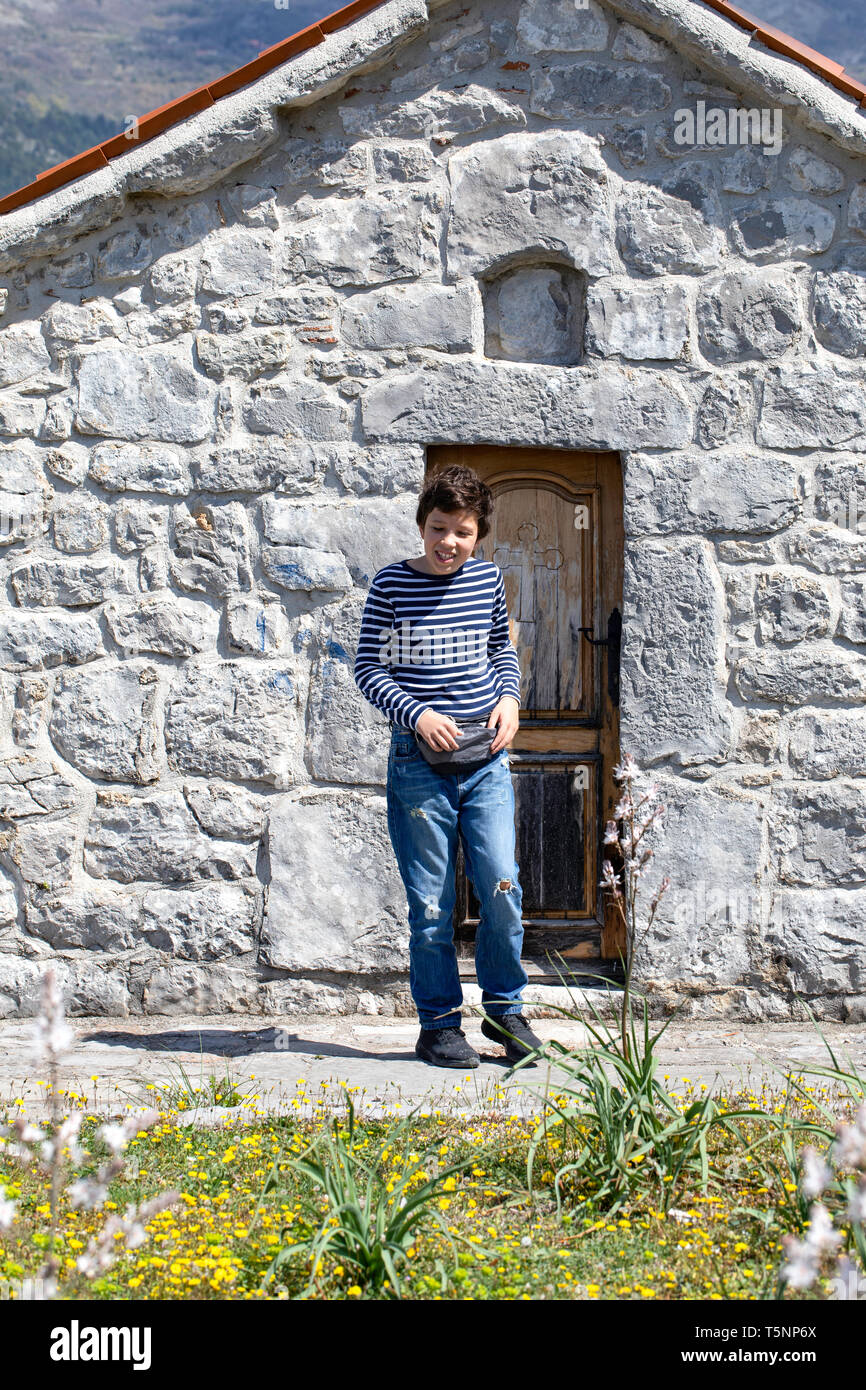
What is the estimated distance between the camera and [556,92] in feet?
13.7

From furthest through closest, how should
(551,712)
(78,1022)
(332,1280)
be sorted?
(551,712), (78,1022), (332,1280)

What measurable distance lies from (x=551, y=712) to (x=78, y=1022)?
207cm

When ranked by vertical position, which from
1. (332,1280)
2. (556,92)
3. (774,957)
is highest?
(556,92)

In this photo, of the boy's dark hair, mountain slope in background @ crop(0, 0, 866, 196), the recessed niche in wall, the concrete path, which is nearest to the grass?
the concrete path

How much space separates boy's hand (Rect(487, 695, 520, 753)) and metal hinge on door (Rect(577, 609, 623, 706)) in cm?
98

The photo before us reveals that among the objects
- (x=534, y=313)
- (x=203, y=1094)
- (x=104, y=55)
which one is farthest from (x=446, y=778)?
(x=104, y=55)

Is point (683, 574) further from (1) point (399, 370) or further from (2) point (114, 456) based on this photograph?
(2) point (114, 456)

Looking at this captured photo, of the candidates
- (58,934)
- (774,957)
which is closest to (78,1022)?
(58,934)

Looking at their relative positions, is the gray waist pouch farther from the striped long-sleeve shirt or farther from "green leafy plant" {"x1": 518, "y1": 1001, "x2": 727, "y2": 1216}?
"green leafy plant" {"x1": 518, "y1": 1001, "x2": 727, "y2": 1216}

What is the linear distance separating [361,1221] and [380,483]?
270 cm

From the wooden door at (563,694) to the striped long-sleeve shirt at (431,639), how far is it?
0.89 m

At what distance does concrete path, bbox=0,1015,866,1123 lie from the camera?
3.17m

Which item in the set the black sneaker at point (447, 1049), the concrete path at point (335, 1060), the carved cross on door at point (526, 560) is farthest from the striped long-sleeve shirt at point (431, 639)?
the concrete path at point (335, 1060)

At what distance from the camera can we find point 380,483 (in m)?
4.18
